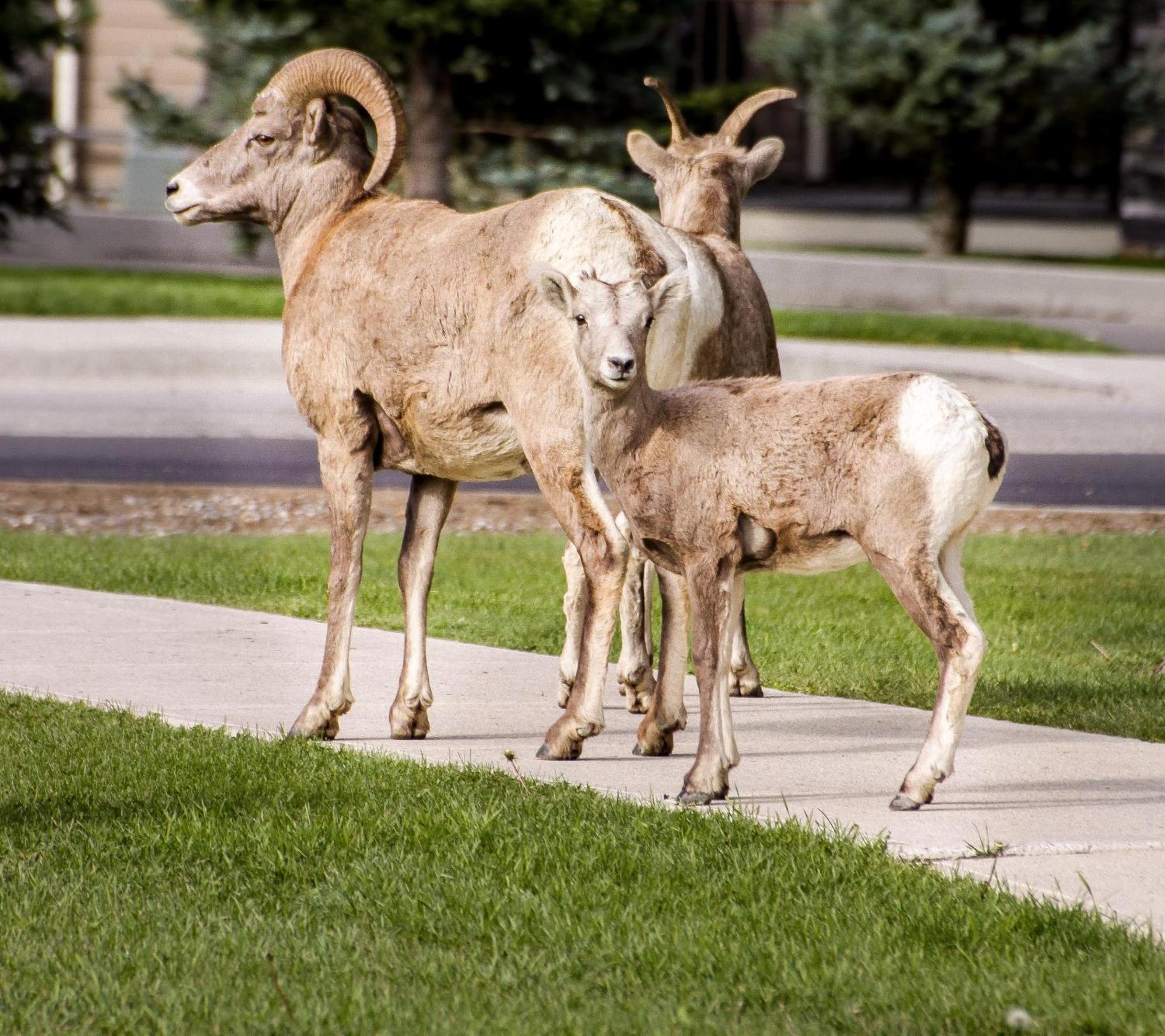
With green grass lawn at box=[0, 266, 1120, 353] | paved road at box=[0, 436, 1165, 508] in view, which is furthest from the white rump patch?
green grass lawn at box=[0, 266, 1120, 353]

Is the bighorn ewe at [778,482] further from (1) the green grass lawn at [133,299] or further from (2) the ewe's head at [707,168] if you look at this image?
(1) the green grass lawn at [133,299]

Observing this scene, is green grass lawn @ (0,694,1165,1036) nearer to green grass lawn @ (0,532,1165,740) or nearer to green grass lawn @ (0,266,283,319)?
green grass lawn @ (0,532,1165,740)

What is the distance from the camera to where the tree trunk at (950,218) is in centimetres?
2928

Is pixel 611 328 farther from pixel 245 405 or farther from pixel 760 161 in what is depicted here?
pixel 245 405

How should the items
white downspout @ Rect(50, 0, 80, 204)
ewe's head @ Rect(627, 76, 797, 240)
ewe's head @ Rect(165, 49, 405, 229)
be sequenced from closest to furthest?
1. ewe's head @ Rect(165, 49, 405, 229)
2. ewe's head @ Rect(627, 76, 797, 240)
3. white downspout @ Rect(50, 0, 80, 204)

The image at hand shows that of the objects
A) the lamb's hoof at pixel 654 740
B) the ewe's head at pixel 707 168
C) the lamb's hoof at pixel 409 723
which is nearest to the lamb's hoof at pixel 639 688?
the lamb's hoof at pixel 654 740

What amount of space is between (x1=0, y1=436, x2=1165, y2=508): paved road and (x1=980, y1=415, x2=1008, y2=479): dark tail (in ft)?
26.7

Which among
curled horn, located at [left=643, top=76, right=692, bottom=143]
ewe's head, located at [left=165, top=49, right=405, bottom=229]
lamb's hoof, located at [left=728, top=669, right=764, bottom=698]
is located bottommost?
lamb's hoof, located at [left=728, top=669, right=764, bottom=698]

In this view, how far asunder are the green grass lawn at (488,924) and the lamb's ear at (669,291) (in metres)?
1.48

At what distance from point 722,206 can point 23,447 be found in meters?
9.15

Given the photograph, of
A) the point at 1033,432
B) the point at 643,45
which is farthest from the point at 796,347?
the point at 643,45

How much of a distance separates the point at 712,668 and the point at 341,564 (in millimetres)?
1664

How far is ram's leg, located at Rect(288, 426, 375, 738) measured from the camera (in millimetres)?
6664

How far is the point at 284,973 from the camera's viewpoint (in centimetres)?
441
